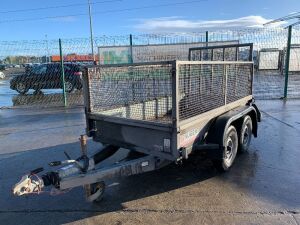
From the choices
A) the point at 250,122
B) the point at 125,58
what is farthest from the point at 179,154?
the point at 125,58

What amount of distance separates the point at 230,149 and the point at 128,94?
6.00ft

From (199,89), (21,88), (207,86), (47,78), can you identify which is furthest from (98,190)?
(21,88)

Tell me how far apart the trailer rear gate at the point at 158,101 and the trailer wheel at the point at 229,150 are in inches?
14.7

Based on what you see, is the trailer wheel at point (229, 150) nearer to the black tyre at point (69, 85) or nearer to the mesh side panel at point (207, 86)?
the mesh side panel at point (207, 86)

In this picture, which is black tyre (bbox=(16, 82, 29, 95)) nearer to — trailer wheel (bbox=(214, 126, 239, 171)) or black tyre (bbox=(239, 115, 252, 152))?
black tyre (bbox=(239, 115, 252, 152))

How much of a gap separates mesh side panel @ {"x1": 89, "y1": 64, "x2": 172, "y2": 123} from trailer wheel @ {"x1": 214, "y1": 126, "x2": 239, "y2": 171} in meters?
0.99

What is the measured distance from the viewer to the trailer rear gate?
404 centimetres

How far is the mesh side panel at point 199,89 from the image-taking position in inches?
165

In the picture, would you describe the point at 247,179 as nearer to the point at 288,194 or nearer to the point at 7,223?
the point at 288,194

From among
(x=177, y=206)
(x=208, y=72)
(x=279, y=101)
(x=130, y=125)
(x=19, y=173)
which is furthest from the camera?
(x=279, y=101)

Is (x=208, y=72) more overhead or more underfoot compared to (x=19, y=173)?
more overhead

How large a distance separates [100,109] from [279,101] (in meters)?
9.09

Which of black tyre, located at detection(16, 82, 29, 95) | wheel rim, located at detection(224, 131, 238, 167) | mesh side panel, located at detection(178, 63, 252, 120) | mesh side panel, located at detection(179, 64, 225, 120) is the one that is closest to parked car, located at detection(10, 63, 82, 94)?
black tyre, located at detection(16, 82, 29, 95)

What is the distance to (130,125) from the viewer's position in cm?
444
